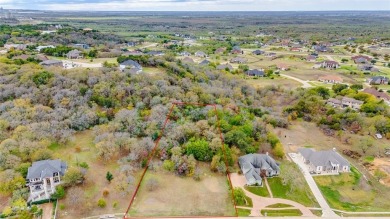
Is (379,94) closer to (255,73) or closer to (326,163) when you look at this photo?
(255,73)

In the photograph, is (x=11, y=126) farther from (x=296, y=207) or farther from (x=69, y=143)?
(x=296, y=207)

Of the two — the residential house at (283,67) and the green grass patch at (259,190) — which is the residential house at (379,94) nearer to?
the residential house at (283,67)

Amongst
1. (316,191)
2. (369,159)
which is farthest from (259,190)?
(369,159)

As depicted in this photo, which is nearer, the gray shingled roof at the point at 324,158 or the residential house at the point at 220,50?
the gray shingled roof at the point at 324,158

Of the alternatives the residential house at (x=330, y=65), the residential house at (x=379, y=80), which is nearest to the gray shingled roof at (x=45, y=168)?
the residential house at (x=379, y=80)

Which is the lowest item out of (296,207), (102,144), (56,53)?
(296,207)

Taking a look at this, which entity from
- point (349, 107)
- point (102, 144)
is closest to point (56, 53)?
point (102, 144)

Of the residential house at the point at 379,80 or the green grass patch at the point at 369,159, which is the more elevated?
the residential house at the point at 379,80
